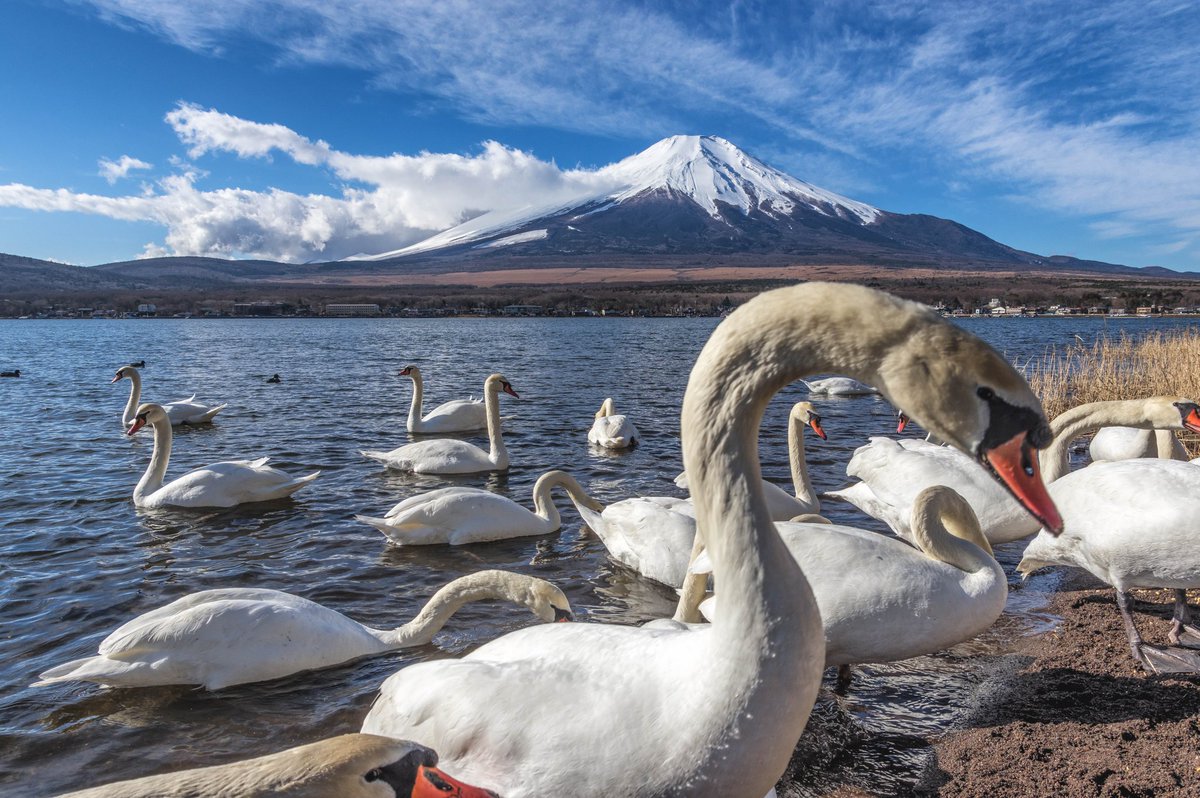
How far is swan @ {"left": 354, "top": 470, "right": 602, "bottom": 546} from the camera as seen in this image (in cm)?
796

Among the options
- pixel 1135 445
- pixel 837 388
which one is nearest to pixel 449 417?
pixel 1135 445

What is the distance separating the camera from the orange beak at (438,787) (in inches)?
88.7

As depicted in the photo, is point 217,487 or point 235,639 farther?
point 217,487

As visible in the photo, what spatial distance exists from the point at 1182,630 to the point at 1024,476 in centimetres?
463

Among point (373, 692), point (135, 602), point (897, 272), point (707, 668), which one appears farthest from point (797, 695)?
point (897, 272)

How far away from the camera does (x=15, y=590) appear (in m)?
6.86

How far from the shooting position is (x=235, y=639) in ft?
16.0

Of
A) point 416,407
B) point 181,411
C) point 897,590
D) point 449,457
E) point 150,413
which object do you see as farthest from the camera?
point 181,411

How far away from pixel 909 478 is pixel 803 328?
18.4 feet

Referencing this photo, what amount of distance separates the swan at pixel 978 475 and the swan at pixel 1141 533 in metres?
1.16

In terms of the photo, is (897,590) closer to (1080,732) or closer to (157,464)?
(1080,732)

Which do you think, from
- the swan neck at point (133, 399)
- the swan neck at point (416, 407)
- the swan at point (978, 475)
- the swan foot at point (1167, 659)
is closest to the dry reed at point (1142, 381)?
the swan at point (978, 475)

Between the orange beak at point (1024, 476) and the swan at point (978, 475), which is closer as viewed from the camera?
the orange beak at point (1024, 476)

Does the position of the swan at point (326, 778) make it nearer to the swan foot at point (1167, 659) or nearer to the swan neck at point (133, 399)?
the swan foot at point (1167, 659)
